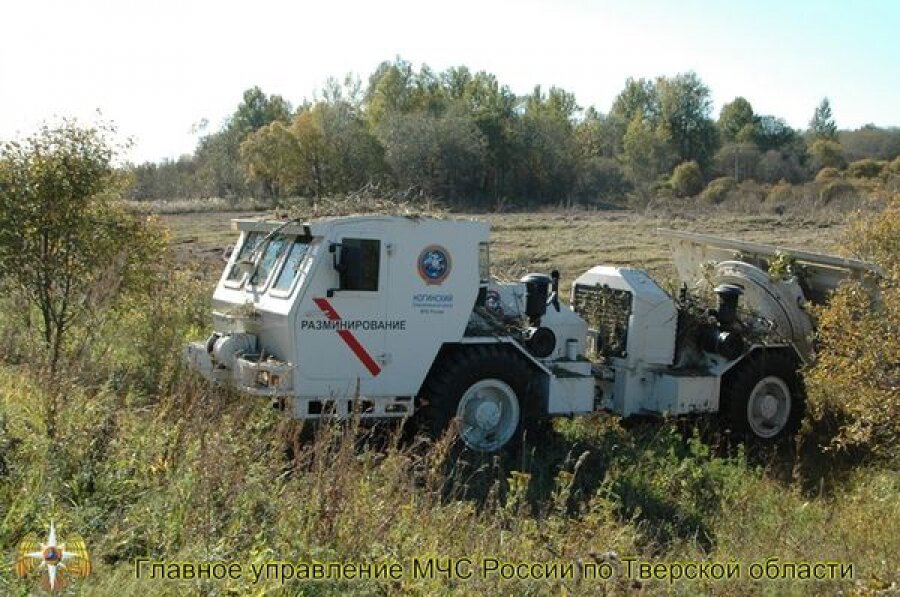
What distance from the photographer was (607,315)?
11.1m

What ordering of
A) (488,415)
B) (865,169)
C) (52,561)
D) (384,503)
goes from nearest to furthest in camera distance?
1. (52,561)
2. (384,503)
3. (488,415)
4. (865,169)

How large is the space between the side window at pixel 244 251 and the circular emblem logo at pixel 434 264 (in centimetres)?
177

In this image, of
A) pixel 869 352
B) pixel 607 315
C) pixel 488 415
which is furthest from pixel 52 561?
pixel 607 315

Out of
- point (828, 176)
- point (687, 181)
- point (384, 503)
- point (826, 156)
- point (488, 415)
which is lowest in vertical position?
point (488, 415)

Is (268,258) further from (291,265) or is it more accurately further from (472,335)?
(472,335)

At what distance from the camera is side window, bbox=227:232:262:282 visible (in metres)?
9.90

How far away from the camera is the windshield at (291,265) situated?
902 centimetres

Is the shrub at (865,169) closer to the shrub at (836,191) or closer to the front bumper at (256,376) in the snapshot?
the shrub at (836,191)

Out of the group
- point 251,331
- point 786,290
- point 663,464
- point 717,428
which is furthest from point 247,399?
point 786,290

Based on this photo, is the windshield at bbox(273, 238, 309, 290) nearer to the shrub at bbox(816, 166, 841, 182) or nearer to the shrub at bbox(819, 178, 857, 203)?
the shrub at bbox(819, 178, 857, 203)

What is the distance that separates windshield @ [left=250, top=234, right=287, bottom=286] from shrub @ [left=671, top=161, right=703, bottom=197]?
2095 inches

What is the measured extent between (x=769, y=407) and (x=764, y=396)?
0.14m

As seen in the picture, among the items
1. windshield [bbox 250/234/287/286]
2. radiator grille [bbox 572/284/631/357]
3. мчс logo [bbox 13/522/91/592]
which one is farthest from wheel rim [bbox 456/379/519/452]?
мчс logo [bbox 13/522/91/592]

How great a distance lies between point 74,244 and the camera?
10867mm
